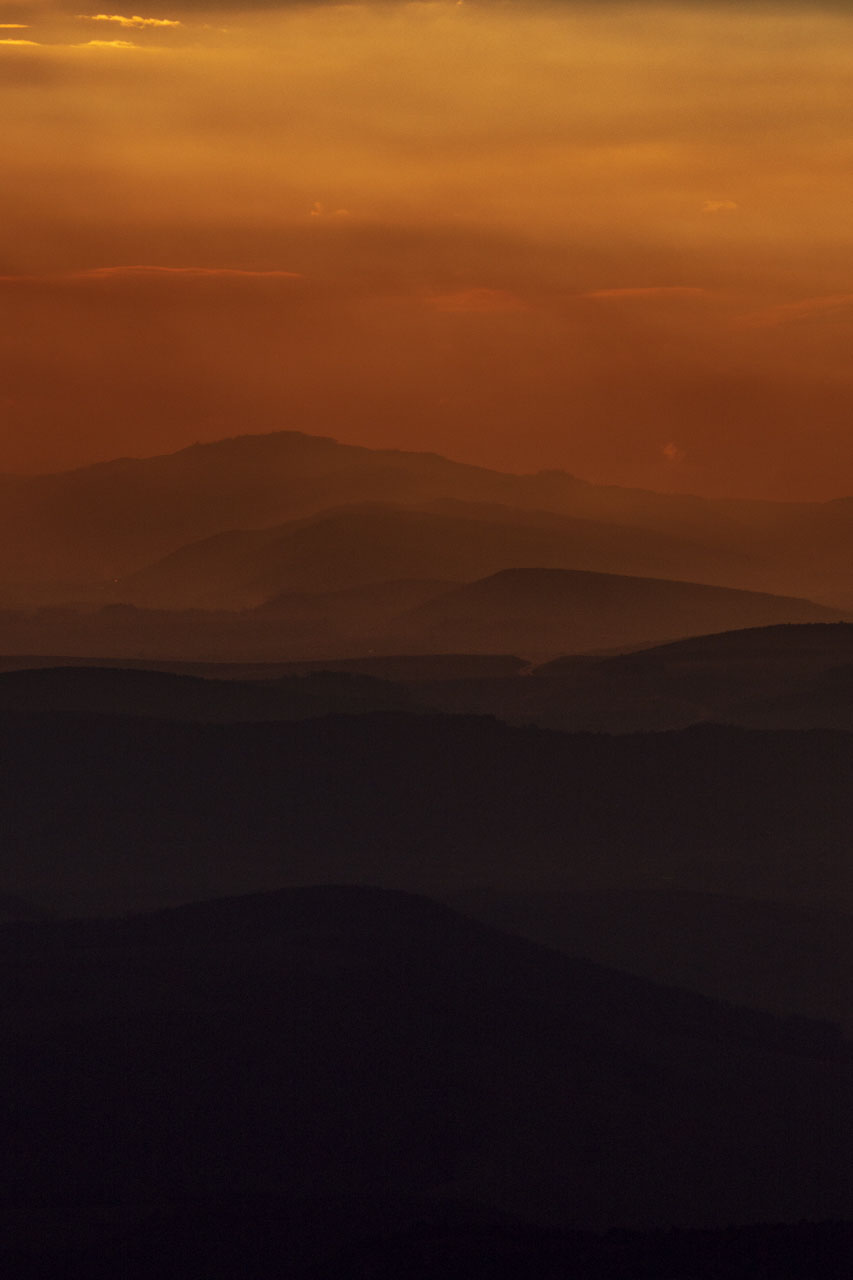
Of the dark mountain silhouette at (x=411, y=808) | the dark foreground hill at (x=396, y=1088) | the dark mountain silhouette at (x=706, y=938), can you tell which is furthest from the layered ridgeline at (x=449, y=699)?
the dark foreground hill at (x=396, y=1088)

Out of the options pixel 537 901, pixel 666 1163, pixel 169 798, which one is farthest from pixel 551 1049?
pixel 169 798

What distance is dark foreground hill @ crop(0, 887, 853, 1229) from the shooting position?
53.3 meters

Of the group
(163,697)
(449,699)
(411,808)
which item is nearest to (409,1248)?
(411,808)

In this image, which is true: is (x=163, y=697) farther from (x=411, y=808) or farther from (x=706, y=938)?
(x=706, y=938)

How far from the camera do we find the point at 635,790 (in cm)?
13312

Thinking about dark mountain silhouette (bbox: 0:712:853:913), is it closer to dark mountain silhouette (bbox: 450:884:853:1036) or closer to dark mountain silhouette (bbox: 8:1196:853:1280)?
dark mountain silhouette (bbox: 450:884:853:1036)

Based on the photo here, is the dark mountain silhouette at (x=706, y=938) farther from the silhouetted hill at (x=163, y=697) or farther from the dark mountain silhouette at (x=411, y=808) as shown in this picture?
the silhouetted hill at (x=163, y=697)

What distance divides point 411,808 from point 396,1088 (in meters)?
73.7

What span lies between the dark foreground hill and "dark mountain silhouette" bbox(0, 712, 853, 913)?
41577mm

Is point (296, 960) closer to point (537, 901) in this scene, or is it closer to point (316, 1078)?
point (316, 1078)

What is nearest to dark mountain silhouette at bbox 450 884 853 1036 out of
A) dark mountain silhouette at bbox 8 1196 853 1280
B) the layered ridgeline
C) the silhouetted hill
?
dark mountain silhouette at bbox 8 1196 853 1280

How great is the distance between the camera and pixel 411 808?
131 metres

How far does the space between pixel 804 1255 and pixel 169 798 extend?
88506 mm

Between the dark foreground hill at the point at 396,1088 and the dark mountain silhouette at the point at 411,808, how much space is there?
4158 centimetres
